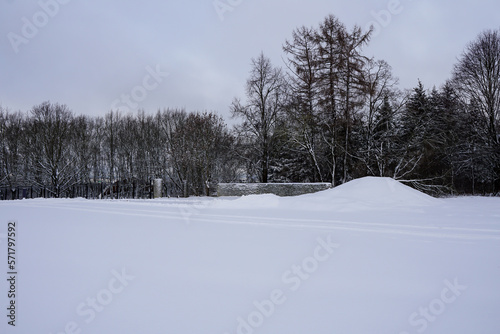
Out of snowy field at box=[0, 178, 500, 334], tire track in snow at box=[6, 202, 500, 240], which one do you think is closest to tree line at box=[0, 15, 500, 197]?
tire track in snow at box=[6, 202, 500, 240]

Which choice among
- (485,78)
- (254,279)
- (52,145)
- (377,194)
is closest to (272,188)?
(377,194)

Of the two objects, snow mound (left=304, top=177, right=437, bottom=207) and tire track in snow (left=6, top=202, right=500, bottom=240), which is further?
snow mound (left=304, top=177, right=437, bottom=207)

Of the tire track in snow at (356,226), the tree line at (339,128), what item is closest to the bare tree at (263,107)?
the tree line at (339,128)

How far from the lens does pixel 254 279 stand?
306 centimetres

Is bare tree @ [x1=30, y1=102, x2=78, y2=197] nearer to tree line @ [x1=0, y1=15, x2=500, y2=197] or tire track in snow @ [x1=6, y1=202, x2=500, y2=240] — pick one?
tree line @ [x1=0, y1=15, x2=500, y2=197]

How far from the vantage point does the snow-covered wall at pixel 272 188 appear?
49.4ft

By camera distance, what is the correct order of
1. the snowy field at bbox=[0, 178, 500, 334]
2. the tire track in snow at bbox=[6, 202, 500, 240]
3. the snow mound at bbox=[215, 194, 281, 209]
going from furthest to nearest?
the snow mound at bbox=[215, 194, 281, 209] < the tire track in snow at bbox=[6, 202, 500, 240] < the snowy field at bbox=[0, 178, 500, 334]

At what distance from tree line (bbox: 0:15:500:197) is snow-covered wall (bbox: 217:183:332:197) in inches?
160

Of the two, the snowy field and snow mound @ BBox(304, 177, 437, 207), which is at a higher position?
snow mound @ BBox(304, 177, 437, 207)

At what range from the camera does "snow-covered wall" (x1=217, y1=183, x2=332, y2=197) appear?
15070mm

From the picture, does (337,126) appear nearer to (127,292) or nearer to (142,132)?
(127,292)

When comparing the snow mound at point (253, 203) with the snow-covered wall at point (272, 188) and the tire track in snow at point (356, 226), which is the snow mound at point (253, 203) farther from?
the snow-covered wall at point (272, 188)

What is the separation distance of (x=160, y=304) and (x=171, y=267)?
0.93 metres

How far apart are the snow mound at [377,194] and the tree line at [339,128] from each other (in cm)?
619
